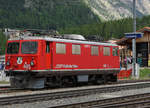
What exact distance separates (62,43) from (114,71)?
22.4 feet

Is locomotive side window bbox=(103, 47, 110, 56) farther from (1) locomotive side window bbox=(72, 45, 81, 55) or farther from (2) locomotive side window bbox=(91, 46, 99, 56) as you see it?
(1) locomotive side window bbox=(72, 45, 81, 55)

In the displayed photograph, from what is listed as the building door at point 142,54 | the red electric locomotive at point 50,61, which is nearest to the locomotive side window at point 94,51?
the red electric locomotive at point 50,61

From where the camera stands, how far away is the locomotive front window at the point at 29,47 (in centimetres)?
1834

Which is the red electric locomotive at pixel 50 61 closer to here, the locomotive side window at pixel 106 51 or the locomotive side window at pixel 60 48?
the locomotive side window at pixel 60 48

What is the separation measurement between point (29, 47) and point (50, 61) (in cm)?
157

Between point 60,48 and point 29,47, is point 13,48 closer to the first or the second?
point 29,47

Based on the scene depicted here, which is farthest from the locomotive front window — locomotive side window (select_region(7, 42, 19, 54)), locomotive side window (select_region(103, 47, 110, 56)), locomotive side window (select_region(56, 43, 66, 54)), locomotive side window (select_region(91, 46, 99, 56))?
locomotive side window (select_region(103, 47, 110, 56))

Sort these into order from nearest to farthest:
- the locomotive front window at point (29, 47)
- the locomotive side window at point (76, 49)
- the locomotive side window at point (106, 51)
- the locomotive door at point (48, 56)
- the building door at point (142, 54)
Answer: the locomotive front window at point (29, 47) < the locomotive door at point (48, 56) < the locomotive side window at point (76, 49) < the locomotive side window at point (106, 51) < the building door at point (142, 54)

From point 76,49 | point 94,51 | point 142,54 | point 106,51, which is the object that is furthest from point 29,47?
point 142,54

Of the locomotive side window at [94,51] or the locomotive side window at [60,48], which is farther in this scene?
the locomotive side window at [94,51]

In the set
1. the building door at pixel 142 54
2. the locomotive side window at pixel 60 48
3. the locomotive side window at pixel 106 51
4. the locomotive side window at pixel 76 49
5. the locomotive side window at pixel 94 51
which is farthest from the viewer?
the building door at pixel 142 54

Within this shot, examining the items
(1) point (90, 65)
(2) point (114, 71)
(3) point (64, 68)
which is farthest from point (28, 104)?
(2) point (114, 71)

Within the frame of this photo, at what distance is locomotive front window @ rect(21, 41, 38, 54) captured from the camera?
18.3m

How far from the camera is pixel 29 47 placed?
18.5m
